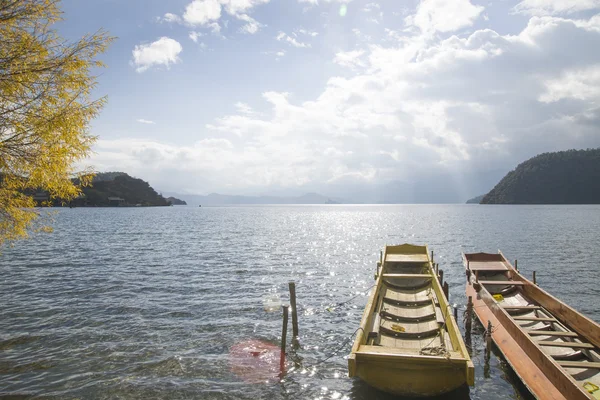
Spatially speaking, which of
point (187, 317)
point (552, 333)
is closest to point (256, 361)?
point (187, 317)

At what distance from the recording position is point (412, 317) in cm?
1472

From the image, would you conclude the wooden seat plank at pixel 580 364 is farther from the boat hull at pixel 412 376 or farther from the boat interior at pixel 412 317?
the boat hull at pixel 412 376

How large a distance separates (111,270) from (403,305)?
25592 millimetres

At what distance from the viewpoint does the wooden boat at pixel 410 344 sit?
10.1m

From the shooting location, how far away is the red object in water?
1300cm

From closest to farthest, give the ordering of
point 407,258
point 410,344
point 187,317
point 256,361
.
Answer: point 410,344
point 256,361
point 187,317
point 407,258

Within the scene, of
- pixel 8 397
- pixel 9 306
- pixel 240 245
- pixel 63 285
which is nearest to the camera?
pixel 8 397

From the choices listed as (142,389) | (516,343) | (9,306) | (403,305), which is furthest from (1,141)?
(516,343)

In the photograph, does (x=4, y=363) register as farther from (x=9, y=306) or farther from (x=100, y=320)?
(x=9, y=306)

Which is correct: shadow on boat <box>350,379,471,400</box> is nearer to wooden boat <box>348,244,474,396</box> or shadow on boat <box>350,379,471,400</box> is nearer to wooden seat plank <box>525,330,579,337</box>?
wooden boat <box>348,244,474,396</box>

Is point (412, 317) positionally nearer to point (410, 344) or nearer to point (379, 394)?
point (410, 344)

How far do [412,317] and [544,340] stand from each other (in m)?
4.71

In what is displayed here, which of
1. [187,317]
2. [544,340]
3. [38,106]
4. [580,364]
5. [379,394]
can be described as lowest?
[379,394]

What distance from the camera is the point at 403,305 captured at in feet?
54.8
